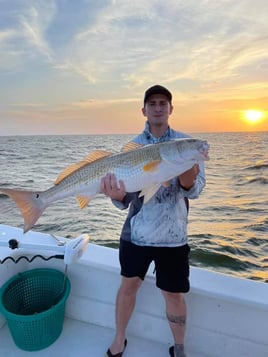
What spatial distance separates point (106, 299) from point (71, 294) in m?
0.43

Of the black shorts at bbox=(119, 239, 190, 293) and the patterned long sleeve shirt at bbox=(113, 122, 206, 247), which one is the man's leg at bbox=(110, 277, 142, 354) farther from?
the patterned long sleeve shirt at bbox=(113, 122, 206, 247)

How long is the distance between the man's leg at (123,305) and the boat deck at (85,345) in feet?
0.59

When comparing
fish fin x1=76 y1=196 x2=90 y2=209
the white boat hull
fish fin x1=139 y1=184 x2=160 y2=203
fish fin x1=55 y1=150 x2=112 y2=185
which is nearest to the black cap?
fish fin x1=55 y1=150 x2=112 y2=185

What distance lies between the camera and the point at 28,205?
2.67 m

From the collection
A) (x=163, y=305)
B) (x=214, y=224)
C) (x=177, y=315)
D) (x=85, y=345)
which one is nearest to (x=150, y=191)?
(x=177, y=315)

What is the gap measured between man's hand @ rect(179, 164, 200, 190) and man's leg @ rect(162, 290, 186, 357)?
100cm

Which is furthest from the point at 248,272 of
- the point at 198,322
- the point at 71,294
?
the point at 71,294

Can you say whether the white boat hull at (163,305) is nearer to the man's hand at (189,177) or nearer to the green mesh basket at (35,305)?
the green mesh basket at (35,305)

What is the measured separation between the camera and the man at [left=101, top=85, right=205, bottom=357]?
263 cm

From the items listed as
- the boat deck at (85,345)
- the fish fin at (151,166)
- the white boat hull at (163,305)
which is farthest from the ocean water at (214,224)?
the fish fin at (151,166)

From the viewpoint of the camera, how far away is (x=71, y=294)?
11.3 ft

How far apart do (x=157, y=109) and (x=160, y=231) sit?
3.65ft

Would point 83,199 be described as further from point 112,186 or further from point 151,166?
point 151,166

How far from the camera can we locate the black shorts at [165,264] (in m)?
2.67
